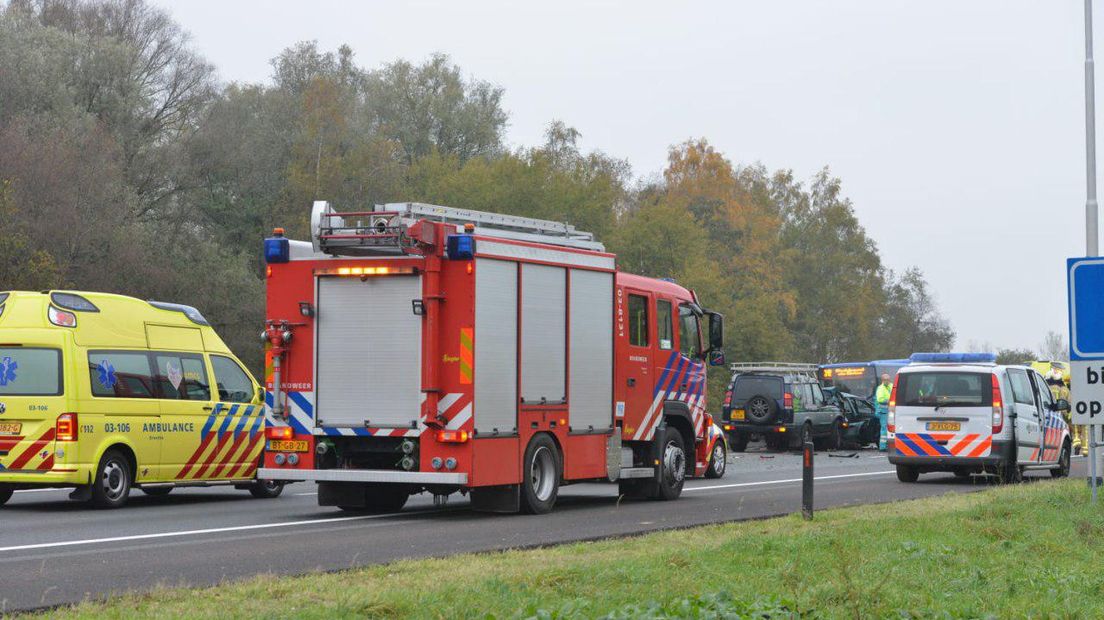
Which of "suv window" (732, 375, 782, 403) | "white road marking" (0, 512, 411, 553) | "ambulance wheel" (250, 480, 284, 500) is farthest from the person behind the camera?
"suv window" (732, 375, 782, 403)

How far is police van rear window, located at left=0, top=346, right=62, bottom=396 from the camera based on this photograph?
55.7 ft

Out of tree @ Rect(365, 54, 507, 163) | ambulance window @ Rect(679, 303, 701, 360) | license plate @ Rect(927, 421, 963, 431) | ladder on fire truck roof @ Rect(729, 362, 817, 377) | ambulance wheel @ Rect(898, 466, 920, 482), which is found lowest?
ambulance wheel @ Rect(898, 466, 920, 482)

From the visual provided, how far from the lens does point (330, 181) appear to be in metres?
58.8

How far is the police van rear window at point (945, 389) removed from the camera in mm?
23922

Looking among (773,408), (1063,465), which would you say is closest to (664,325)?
(1063,465)

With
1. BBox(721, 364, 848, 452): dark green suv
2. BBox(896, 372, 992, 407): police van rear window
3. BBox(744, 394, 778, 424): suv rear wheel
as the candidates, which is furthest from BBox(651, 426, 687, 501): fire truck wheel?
BBox(744, 394, 778, 424): suv rear wheel

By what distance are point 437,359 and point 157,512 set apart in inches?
158

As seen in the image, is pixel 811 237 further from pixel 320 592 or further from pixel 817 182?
pixel 320 592

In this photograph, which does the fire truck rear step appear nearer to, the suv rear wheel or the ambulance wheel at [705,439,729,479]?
the ambulance wheel at [705,439,729,479]

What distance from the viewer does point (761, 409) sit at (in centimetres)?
3709

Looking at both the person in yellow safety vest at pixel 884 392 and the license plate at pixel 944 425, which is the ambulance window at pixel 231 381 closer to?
the license plate at pixel 944 425

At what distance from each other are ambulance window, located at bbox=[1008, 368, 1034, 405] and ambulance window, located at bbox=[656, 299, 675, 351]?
24.2 feet

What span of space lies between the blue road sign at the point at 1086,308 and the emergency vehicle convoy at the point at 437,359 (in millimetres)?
5287

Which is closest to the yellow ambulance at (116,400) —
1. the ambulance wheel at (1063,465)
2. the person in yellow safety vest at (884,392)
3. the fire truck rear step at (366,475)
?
the fire truck rear step at (366,475)
